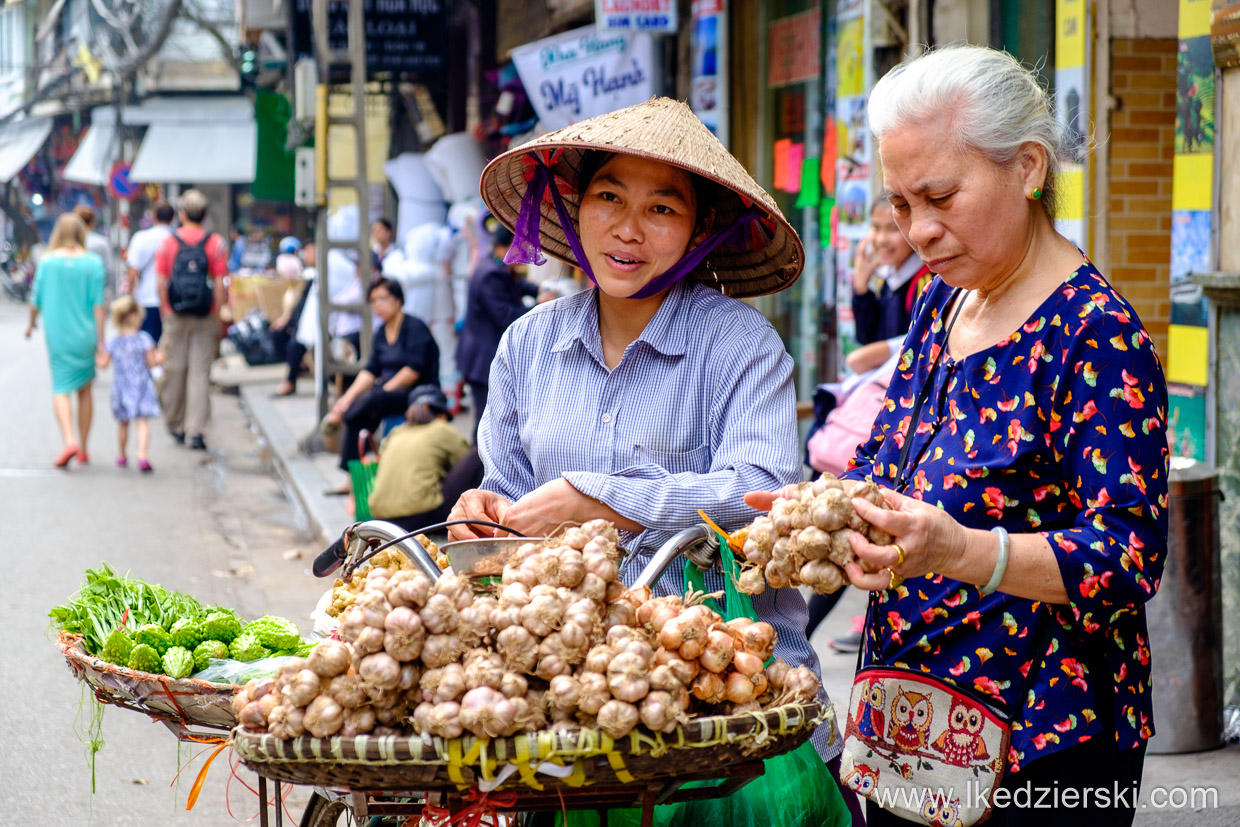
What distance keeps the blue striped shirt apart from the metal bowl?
171 millimetres

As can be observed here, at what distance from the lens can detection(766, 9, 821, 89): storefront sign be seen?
9078 mm

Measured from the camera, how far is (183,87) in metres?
34.2

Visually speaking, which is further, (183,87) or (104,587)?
(183,87)

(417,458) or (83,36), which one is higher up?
(83,36)

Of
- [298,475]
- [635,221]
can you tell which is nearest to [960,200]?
[635,221]

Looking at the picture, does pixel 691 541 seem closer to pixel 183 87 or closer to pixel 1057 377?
pixel 1057 377

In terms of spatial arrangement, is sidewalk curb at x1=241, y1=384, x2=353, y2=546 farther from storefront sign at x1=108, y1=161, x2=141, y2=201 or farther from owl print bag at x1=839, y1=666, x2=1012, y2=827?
storefront sign at x1=108, y1=161, x2=141, y2=201

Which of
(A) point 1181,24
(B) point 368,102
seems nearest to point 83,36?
(B) point 368,102

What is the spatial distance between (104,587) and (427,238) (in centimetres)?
1145

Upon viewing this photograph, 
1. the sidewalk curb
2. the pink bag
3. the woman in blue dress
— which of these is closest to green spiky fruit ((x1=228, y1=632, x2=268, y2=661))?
the pink bag

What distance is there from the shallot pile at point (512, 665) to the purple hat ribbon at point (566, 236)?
882 millimetres

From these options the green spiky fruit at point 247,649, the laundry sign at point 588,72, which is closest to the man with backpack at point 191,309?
the laundry sign at point 588,72

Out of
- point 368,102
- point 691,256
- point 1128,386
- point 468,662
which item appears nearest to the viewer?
point 468,662

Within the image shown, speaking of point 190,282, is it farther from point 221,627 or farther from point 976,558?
point 976,558
